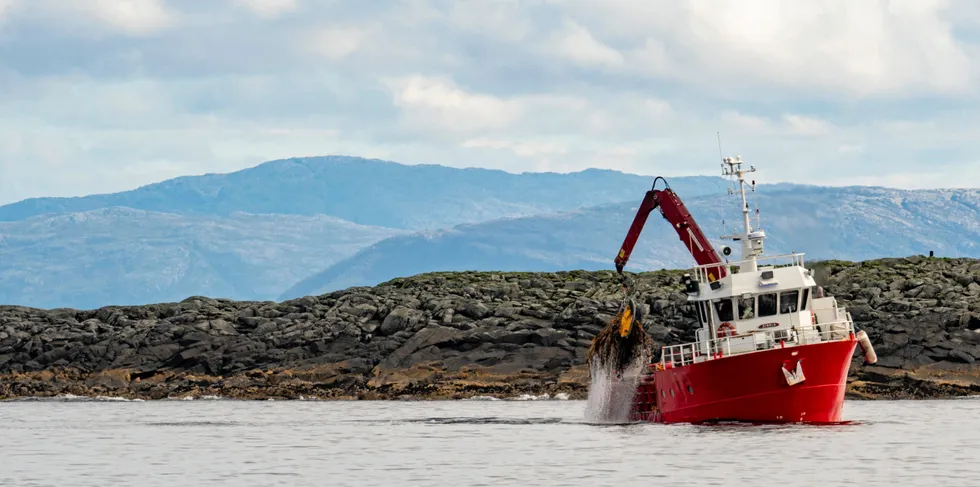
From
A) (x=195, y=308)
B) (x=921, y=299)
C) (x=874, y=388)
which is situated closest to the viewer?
(x=874, y=388)

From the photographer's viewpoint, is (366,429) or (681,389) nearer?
(681,389)

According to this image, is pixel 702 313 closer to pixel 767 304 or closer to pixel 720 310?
pixel 720 310

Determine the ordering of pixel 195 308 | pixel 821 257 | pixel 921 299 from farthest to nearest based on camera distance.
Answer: pixel 195 308
pixel 921 299
pixel 821 257

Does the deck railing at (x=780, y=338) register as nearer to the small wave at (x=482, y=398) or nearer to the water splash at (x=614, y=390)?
Answer: the water splash at (x=614, y=390)

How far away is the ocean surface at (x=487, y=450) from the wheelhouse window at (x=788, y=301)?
4.22 meters

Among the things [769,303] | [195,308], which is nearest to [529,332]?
[195,308]

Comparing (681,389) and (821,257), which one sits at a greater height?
(821,257)

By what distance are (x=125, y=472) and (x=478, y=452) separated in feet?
36.0

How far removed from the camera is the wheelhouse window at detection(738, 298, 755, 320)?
5266 centimetres

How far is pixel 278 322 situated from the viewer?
9794 centimetres

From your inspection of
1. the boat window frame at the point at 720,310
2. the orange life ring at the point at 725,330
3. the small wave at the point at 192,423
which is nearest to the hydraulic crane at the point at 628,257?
the boat window frame at the point at 720,310

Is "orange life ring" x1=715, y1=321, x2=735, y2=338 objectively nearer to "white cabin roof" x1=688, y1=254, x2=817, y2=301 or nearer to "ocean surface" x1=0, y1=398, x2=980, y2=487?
"white cabin roof" x1=688, y1=254, x2=817, y2=301

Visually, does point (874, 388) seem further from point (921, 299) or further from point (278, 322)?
point (278, 322)

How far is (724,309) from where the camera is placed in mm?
53438
